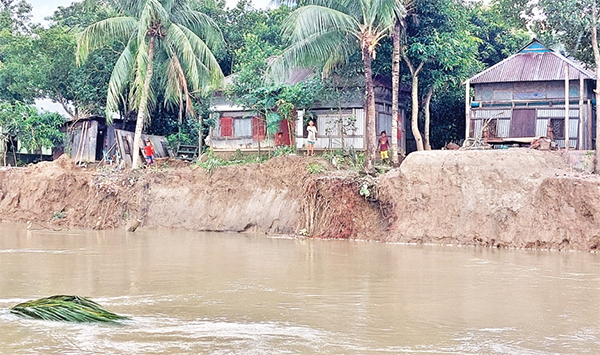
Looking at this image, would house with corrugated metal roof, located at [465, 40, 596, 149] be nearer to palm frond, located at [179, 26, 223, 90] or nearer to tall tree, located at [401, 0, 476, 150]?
tall tree, located at [401, 0, 476, 150]

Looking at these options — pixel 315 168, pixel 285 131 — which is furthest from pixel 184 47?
pixel 315 168

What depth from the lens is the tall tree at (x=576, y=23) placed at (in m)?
20.3

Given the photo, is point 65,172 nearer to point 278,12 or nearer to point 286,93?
point 286,93

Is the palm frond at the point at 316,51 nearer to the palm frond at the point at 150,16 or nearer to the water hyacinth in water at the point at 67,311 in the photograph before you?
the palm frond at the point at 150,16

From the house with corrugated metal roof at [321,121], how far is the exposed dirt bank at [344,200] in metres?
2.59

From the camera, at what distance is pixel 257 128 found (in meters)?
26.3

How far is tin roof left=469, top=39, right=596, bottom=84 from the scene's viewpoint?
77.3 feet

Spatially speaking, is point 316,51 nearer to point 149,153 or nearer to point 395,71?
point 395,71

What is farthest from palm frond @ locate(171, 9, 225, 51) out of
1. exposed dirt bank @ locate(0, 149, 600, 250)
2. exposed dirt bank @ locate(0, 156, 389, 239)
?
exposed dirt bank @ locate(0, 149, 600, 250)

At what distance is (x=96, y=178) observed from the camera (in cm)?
2466

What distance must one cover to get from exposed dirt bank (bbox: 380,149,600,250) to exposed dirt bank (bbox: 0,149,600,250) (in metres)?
0.03

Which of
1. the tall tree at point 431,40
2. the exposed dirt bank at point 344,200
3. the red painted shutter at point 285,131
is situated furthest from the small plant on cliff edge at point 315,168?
the red painted shutter at point 285,131

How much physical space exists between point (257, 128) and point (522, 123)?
29.6ft

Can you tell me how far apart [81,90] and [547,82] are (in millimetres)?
16625
